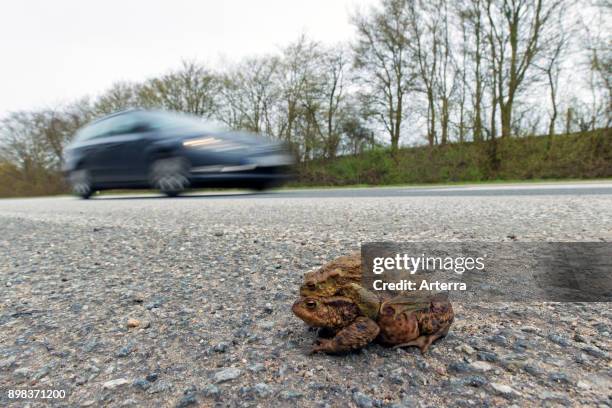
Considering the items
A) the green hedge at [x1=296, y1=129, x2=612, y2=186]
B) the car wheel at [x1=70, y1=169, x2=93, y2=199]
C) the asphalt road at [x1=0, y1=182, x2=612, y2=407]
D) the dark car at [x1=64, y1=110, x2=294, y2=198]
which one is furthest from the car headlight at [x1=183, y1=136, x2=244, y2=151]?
the green hedge at [x1=296, y1=129, x2=612, y2=186]

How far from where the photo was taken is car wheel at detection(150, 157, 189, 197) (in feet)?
12.9

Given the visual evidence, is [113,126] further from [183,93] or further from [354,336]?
[183,93]

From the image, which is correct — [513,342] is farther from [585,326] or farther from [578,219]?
[578,219]

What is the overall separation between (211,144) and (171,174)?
57 centimetres

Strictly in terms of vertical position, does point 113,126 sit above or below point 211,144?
above

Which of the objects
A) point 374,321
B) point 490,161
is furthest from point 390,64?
point 374,321

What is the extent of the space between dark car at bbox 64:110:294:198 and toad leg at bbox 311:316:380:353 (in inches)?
124

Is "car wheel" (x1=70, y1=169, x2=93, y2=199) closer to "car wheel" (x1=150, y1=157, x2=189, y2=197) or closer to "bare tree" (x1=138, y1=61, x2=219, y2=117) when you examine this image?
"car wheel" (x1=150, y1=157, x2=189, y2=197)

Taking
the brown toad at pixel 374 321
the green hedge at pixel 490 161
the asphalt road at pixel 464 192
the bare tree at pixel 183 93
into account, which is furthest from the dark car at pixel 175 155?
the bare tree at pixel 183 93

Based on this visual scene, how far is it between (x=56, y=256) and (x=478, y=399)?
2.24 meters

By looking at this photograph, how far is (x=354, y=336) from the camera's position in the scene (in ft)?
3.06

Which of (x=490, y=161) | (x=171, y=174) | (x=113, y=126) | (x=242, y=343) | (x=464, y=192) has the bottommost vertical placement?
(x=242, y=343)

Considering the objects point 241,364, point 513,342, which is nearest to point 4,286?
point 241,364

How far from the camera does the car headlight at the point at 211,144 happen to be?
3.99 m
